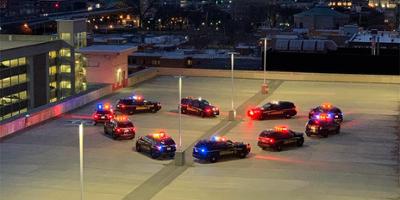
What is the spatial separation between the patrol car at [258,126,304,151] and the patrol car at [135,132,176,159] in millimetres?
3595

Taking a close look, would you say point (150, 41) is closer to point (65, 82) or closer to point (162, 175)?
point (65, 82)

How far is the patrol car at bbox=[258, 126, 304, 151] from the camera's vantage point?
93.8ft

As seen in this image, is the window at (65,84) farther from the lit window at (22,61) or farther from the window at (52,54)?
the lit window at (22,61)

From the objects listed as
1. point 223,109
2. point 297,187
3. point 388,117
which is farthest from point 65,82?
point 297,187

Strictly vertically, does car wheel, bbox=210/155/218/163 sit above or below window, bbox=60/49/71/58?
below

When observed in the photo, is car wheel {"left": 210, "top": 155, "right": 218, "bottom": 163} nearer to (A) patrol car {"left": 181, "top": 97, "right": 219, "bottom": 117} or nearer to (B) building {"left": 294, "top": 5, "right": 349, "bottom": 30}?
(A) patrol car {"left": 181, "top": 97, "right": 219, "bottom": 117}

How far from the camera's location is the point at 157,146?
27.4 m

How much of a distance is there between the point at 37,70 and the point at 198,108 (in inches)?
767

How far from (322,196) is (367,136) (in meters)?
9.95

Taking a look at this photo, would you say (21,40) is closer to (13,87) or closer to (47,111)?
(13,87)

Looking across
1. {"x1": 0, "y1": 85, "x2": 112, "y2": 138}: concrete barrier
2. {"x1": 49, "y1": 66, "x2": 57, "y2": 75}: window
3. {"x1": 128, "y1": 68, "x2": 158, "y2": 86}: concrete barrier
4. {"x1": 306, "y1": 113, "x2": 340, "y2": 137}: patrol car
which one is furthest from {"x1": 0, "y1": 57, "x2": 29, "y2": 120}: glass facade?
{"x1": 306, "y1": 113, "x2": 340, "y2": 137}: patrol car

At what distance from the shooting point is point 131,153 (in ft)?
92.5

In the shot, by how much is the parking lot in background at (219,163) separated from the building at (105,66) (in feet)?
19.0

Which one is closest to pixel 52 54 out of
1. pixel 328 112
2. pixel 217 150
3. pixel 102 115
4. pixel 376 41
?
pixel 102 115
